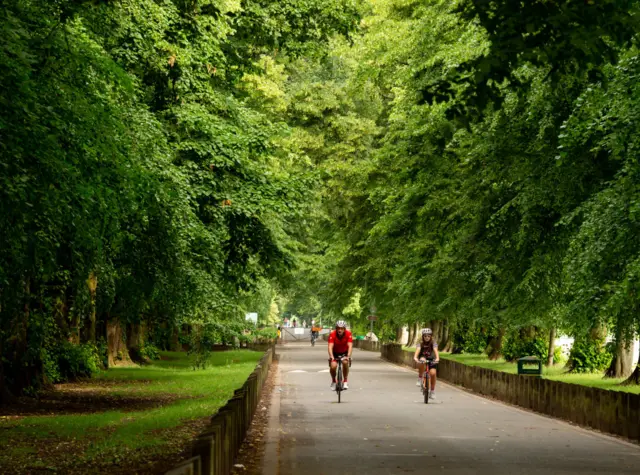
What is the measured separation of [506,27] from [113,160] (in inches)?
236

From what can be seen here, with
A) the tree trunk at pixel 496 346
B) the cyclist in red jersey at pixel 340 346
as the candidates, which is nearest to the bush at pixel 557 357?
the tree trunk at pixel 496 346

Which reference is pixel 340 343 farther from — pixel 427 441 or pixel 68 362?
pixel 427 441

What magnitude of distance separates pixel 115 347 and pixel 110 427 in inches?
1099

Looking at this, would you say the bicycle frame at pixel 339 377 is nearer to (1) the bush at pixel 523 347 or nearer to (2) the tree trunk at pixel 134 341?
(1) the bush at pixel 523 347

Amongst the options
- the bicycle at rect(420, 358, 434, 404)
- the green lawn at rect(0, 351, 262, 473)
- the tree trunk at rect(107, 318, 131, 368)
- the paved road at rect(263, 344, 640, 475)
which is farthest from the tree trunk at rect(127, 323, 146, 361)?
the bicycle at rect(420, 358, 434, 404)

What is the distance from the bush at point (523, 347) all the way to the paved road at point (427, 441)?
15477 mm

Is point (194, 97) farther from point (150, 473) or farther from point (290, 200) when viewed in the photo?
point (150, 473)

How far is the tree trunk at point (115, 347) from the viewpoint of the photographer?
1781 inches

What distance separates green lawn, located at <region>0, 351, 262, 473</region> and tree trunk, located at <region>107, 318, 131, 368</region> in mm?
11742

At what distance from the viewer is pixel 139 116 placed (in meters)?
20.1

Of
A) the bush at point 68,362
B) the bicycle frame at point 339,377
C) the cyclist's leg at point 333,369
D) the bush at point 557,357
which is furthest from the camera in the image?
the bush at point 557,357

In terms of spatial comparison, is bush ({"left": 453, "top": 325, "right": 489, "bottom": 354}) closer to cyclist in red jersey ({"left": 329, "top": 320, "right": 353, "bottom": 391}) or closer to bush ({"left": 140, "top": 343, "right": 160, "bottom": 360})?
bush ({"left": 140, "top": 343, "right": 160, "bottom": 360})

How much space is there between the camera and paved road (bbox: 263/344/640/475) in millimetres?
14508

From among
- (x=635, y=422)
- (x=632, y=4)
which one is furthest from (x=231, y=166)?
(x=632, y=4)
